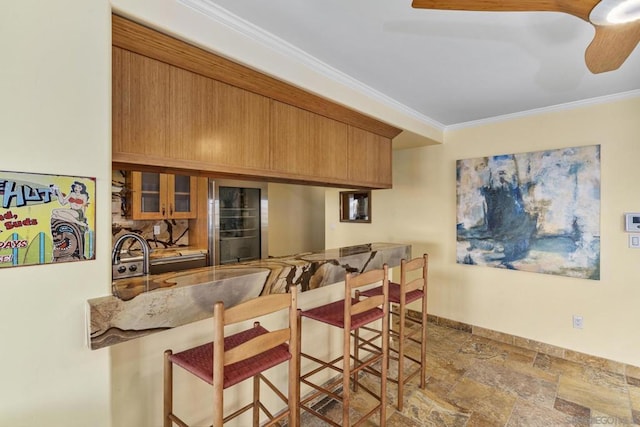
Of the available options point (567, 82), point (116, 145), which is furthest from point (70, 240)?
point (567, 82)

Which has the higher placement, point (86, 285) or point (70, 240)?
point (70, 240)

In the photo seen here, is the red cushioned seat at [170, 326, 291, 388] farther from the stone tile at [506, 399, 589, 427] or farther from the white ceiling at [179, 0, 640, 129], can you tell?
the stone tile at [506, 399, 589, 427]

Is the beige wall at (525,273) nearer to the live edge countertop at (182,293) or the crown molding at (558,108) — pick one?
the crown molding at (558,108)

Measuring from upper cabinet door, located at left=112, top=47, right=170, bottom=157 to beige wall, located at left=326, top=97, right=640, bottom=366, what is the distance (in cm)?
319

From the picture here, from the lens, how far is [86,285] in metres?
1.20

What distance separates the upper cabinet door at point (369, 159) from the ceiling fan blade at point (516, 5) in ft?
5.17

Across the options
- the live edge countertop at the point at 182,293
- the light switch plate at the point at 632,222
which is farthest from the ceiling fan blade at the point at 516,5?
the light switch plate at the point at 632,222

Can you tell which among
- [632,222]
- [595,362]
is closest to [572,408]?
[595,362]

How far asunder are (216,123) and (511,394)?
2.95m

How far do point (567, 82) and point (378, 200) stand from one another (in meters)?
2.42

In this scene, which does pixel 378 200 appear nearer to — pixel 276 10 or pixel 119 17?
pixel 276 10

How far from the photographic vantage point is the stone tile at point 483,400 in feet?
7.01

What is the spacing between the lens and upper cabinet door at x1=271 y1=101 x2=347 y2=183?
2.12 m

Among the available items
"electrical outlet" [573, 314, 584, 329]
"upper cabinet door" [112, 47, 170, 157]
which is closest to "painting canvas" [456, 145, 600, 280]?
"electrical outlet" [573, 314, 584, 329]
